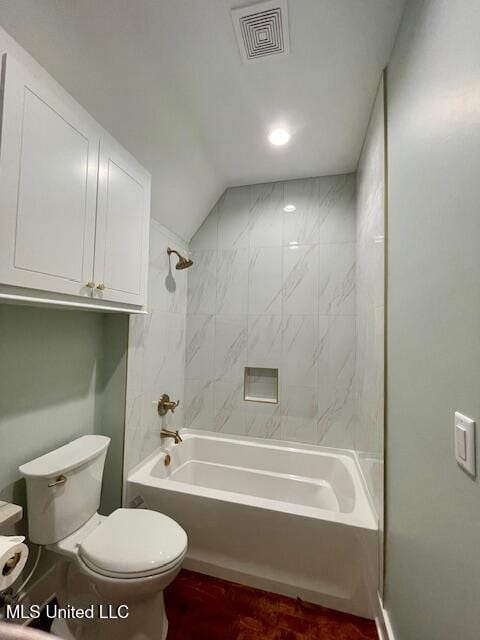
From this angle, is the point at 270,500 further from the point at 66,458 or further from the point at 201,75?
the point at 201,75

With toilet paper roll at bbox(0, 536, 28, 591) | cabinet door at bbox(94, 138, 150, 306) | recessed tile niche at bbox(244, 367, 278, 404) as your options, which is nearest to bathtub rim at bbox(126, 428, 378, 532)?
recessed tile niche at bbox(244, 367, 278, 404)

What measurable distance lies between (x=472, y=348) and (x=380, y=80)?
1557 millimetres

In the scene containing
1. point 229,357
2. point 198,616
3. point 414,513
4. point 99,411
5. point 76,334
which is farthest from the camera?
point 229,357

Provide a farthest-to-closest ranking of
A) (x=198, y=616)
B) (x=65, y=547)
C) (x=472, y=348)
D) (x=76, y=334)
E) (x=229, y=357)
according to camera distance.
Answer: (x=229, y=357) → (x=76, y=334) → (x=198, y=616) → (x=65, y=547) → (x=472, y=348)

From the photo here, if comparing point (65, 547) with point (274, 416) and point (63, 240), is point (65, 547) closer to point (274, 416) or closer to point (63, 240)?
point (63, 240)

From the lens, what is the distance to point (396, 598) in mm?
1045

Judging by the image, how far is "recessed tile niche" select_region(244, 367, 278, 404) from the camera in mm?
2311

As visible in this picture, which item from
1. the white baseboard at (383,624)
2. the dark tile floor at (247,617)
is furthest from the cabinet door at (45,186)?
the white baseboard at (383,624)

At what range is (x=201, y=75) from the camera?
1.37 metres

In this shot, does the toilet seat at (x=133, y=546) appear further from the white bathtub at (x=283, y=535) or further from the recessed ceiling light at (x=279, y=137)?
the recessed ceiling light at (x=279, y=137)

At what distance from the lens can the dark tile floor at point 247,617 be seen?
1.25m

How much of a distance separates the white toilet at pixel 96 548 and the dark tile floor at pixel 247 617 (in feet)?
0.53

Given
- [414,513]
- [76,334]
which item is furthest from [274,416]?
[76,334]

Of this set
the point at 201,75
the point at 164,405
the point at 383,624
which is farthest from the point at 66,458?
the point at 201,75
